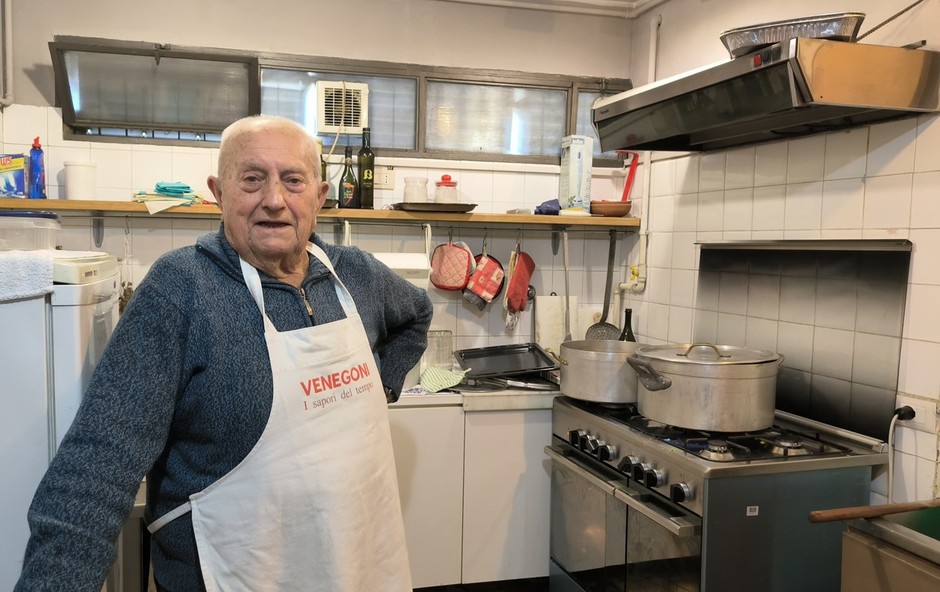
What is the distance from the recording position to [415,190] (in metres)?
2.95

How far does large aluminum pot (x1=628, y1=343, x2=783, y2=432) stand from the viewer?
73.8 inches

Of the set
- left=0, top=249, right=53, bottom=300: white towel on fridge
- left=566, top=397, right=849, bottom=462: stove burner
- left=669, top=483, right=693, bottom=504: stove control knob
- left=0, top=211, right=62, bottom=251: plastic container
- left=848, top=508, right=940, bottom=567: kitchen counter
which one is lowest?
left=669, top=483, right=693, bottom=504: stove control knob

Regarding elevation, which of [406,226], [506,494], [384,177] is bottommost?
[506,494]

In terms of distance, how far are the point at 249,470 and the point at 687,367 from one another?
1227mm

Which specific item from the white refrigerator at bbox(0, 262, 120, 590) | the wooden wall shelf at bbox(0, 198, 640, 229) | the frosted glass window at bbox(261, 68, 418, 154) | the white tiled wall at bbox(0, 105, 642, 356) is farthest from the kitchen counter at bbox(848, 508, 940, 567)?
the frosted glass window at bbox(261, 68, 418, 154)

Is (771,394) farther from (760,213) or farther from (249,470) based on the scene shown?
(249,470)

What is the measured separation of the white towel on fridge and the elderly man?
16 centimetres

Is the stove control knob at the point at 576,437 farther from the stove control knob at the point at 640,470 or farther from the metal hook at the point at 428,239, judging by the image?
the metal hook at the point at 428,239

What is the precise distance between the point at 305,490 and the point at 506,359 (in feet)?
6.36

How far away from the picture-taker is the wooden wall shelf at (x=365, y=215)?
8.36ft

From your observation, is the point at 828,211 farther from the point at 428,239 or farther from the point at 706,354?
the point at 428,239

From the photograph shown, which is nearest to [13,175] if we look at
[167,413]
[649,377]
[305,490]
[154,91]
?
[154,91]

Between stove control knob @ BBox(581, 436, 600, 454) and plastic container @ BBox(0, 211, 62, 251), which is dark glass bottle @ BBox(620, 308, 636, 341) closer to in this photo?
stove control knob @ BBox(581, 436, 600, 454)

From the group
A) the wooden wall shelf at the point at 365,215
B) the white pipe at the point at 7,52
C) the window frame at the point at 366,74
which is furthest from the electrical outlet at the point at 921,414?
the white pipe at the point at 7,52
